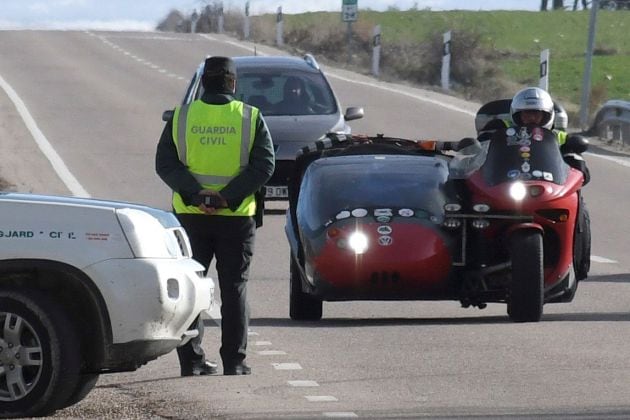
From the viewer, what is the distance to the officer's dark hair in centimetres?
1123

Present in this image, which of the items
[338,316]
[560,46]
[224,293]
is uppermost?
[224,293]

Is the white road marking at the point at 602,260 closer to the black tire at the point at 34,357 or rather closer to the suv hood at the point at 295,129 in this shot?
the suv hood at the point at 295,129

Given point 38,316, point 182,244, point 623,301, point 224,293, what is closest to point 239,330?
point 224,293

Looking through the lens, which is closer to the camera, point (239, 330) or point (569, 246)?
point (239, 330)

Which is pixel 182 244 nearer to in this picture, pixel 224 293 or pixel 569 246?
pixel 224 293

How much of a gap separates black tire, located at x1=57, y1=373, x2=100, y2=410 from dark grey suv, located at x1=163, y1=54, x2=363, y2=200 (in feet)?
→ 37.2

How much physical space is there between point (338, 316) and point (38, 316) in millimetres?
5349

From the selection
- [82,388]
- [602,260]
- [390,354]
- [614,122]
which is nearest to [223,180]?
[390,354]

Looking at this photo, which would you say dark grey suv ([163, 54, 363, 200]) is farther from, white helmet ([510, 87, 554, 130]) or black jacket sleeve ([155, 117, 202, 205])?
black jacket sleeve ([155, 117, 202, 205])

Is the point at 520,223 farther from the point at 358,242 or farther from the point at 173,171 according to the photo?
the point at 173,171

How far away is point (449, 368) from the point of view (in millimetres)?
11227

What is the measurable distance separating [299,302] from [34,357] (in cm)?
478

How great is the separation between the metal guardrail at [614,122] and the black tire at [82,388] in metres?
22.6

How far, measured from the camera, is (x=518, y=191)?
13.8m
